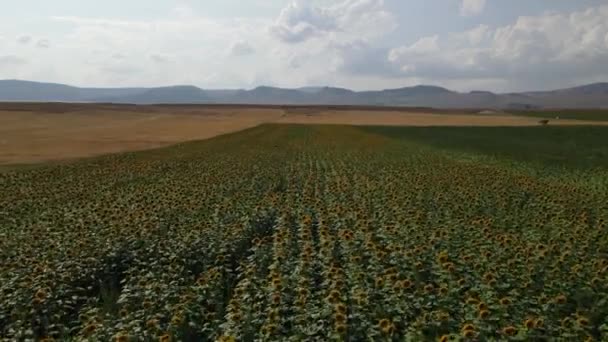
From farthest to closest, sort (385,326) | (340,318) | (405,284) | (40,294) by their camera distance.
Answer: (40,294), (405,284), (340,318), (385,326)

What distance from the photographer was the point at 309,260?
395 inches

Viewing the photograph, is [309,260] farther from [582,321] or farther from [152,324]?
[582,321]

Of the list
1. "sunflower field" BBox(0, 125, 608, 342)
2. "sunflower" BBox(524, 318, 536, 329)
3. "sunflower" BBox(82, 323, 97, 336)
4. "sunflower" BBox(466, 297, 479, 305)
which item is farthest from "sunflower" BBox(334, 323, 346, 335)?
"sunflower" BBox(82, 323, 97, 336)

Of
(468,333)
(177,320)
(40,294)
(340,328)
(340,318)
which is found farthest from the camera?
(40,294)

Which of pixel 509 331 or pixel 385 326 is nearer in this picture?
pixel 509 331

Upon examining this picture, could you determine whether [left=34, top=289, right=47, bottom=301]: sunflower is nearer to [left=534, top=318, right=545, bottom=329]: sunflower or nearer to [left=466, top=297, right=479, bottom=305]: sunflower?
[left=466, top=297, right=479, bottom=305]: sunflower

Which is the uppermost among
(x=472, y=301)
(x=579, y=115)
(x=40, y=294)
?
(x=579, y=115)

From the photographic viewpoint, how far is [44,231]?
13.4 metres

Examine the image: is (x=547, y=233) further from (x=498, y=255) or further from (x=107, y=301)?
(x=107, y=301)

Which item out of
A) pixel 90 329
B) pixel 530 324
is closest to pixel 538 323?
pixel 530 324

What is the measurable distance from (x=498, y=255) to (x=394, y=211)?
4499mm

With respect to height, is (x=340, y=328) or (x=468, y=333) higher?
(x=468, y=333)

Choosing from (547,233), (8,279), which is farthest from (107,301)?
(547,233)

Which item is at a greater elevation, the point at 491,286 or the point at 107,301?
the point at 491,286
